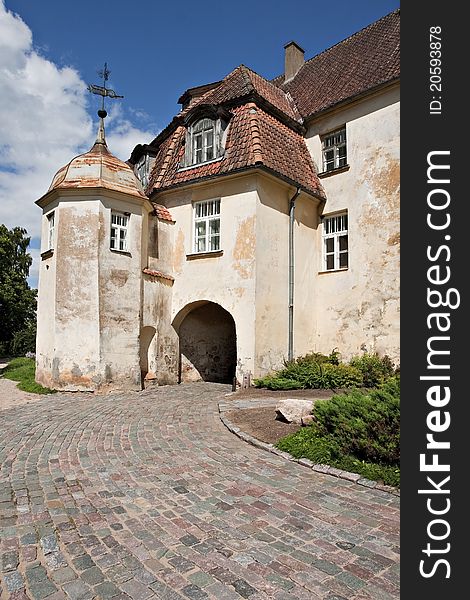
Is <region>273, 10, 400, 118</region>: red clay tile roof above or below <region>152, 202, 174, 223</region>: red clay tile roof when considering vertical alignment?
above

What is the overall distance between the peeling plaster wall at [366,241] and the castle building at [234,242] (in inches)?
1.6

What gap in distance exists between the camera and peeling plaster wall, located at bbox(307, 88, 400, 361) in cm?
1303

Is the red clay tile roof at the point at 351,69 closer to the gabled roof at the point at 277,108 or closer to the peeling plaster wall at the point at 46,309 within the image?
the gabled roof at the point at 277,108

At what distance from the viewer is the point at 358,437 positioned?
553 cm

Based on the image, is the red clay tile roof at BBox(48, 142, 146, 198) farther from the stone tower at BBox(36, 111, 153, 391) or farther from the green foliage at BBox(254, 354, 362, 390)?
the green foliage at BBox(254, 354, 362, 390)

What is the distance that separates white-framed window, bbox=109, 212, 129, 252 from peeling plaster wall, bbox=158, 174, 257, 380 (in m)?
2.02

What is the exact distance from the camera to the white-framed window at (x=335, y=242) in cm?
1453

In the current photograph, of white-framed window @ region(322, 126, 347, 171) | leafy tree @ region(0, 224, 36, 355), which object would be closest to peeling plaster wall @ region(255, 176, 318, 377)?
white-framed window @ region(322, 126, 347, 171)

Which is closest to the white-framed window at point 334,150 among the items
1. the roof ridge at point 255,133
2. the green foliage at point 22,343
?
the roof ridge at point 255,133

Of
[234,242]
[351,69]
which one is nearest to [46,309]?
[234,242]

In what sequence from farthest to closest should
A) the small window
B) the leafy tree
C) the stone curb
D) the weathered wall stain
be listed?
the leafy tree, the small window, the weathered wall stain, the stone curb

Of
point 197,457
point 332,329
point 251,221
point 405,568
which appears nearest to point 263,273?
point 251,221

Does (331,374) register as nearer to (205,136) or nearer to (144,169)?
(205,136)

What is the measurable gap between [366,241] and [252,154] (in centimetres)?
473
